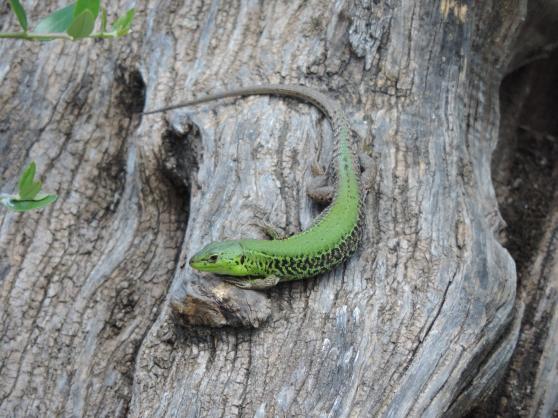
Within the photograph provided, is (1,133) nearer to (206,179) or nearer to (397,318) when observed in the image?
(206,179)

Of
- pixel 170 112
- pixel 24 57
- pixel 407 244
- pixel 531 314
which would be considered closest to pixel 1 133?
pixel 24 57

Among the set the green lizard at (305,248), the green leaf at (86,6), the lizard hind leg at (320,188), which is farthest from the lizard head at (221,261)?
the green leaf at (86,6)

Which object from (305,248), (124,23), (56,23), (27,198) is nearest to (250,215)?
(305,248)

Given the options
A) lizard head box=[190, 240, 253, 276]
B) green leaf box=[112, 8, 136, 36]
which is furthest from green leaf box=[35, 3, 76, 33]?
lizard head box=[190, 240, 253, 276]

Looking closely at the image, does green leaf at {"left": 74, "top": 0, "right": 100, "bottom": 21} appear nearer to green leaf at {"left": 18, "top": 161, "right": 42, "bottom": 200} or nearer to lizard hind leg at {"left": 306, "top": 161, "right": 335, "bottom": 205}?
green leaf at {"left": 18, "top": 161, "right": 42, "bottom": 200}

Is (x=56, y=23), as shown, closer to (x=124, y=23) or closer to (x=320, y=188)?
(x=124, y=23)

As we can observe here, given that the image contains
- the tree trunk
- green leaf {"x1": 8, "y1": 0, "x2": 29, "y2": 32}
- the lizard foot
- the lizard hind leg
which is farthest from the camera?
the lizard hind leg
